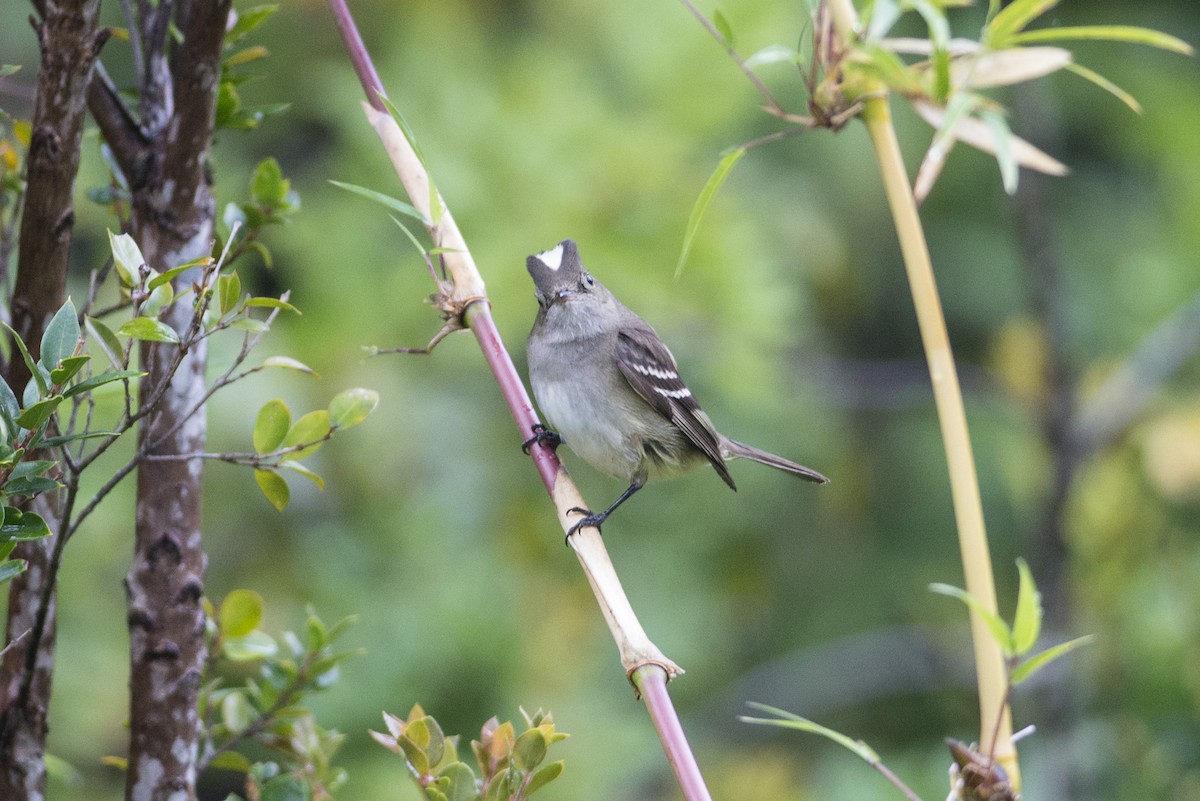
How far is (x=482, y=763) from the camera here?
1437mm

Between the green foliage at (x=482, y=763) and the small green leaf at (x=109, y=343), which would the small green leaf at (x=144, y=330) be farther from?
the green foliage at (x=482, y=763)

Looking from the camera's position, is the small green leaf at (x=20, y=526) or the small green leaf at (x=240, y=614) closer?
the small green leaf at (x=20, y=526)

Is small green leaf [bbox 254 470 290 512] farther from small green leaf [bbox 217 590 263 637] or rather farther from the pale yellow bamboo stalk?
the pale yellow bamboo stalk

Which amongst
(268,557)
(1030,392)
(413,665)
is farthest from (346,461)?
(1030,392)

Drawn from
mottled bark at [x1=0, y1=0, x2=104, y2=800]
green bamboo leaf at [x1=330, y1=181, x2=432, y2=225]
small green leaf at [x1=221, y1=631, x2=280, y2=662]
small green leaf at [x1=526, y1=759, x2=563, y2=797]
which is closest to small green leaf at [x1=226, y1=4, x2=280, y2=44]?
mottled bark at [x1=0, y1=0, x2=104, y2=800]

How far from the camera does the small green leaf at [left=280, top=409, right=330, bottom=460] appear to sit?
1541 mm

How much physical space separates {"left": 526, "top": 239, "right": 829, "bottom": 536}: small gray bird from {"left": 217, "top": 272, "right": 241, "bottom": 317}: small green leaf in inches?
59.5

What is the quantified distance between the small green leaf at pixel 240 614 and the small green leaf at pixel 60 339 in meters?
0.62

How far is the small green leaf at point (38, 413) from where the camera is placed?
1.21m

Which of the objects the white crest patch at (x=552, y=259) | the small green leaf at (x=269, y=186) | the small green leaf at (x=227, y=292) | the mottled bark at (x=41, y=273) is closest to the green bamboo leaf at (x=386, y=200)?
the small green leaf at (x=227, y=292)

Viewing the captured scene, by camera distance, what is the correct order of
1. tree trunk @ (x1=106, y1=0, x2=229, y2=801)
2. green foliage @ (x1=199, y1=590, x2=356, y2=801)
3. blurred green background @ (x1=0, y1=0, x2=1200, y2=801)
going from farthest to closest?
blurred green background @ (x1=0, y1=0, x2=1200, y2=801)
green foliage @ (x1=199, y1=590, x2=356, y2=801)
tree trunk @ (x1=106, y1=0, x2=229, y2=801)

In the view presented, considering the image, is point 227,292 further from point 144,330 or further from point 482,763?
point 482,763

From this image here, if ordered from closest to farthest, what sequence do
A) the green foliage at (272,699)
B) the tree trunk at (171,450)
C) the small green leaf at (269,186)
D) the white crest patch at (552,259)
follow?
the tree trunk at (171,450) → the green foliage at (272,699) → the small green leaf at (269,186) → the white crest patch at (552,259)

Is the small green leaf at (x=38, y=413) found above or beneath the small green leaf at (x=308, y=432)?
above
